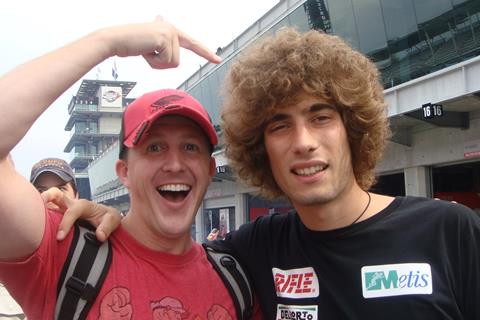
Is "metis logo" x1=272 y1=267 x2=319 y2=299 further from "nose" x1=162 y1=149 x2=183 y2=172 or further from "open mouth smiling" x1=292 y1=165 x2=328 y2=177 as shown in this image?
"nose" x1=162 y1=149 x2=183 y2=172

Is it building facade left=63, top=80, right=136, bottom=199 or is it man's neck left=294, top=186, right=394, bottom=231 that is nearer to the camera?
man's neck left=294, top=186, right=394, bottom=231

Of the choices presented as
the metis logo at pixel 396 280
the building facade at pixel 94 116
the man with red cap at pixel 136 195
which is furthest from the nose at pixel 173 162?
the building facade at pixel 94 116

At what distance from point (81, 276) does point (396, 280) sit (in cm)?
130

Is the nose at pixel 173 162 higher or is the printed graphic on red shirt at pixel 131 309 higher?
the nose at pixel 173 162

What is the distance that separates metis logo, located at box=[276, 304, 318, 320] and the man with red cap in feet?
0.82

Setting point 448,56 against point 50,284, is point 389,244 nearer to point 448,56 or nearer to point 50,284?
point 50,284

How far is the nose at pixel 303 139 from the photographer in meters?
2.22

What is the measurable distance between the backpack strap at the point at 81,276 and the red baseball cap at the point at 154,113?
1.59 feet

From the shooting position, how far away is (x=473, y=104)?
38.4ft

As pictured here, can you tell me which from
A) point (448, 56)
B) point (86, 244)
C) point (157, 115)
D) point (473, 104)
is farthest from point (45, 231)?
point (473, 104)

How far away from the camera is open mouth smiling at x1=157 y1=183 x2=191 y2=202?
2.19 metres

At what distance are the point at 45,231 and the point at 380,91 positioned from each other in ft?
6.90

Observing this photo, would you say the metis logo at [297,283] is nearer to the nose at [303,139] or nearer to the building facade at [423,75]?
the nose at [303,139]

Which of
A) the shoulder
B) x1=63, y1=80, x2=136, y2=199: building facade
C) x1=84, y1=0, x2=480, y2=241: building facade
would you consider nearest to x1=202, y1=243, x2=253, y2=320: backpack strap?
the shoulder
